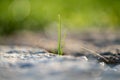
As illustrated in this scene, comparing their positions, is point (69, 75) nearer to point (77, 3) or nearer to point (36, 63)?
point (36, 63)

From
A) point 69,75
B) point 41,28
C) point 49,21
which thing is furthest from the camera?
point 49,21

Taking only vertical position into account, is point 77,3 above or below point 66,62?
above

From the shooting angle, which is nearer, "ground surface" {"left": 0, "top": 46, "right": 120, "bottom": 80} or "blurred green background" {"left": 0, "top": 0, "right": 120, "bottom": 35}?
"ground surface" {"left": 0, "top": 46, "right": 120, "bottom": 80}

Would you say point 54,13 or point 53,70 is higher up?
point 54,13

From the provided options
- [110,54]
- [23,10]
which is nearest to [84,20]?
[23,10]

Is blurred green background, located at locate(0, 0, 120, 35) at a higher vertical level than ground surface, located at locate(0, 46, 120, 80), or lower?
higher

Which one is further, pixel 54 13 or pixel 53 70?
pixel 54 13

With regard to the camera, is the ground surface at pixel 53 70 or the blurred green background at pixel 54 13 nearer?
the ground surface at pixel 53 70

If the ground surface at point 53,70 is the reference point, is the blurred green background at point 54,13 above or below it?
above
